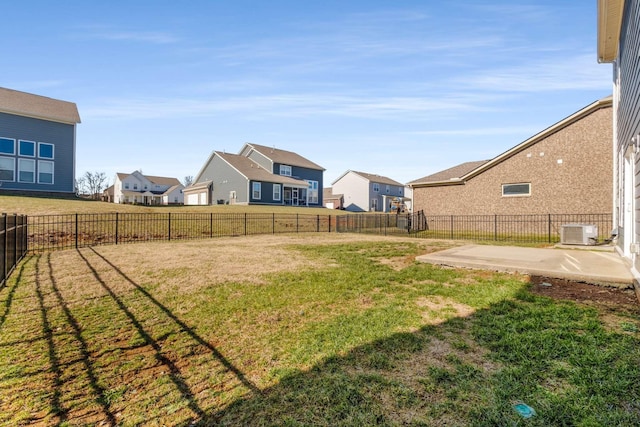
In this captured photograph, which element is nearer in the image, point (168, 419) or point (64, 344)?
point (168, 419)

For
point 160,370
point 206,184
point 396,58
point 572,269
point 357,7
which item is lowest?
point 160,370

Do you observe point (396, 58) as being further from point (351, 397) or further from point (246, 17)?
point (351, 397)

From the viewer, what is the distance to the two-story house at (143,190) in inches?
2331

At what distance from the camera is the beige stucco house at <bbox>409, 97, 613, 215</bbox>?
50.3 ft

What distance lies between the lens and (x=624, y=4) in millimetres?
6996

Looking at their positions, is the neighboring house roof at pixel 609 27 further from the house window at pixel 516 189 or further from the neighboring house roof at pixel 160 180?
the neighboring house roof at pixel 160 180

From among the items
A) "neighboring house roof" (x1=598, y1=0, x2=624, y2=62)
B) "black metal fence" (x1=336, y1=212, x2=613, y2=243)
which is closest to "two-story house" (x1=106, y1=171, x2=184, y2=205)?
→ "black metal fence" (x1=336, y1=212, x2=613, y2=243)

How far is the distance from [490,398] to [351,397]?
3.59ft

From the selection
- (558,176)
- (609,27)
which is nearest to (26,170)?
(609,27)

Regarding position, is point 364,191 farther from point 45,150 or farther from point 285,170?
point 45,150

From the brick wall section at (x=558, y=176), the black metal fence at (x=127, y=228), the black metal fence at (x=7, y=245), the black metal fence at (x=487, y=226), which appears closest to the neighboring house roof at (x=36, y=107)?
the black metal fence at (x=127, y=228)

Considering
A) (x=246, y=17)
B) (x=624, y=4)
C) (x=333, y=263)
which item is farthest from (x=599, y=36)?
(x=246, y=17)

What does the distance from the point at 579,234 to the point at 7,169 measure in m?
34.1

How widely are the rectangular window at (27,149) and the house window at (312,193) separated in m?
26.9
